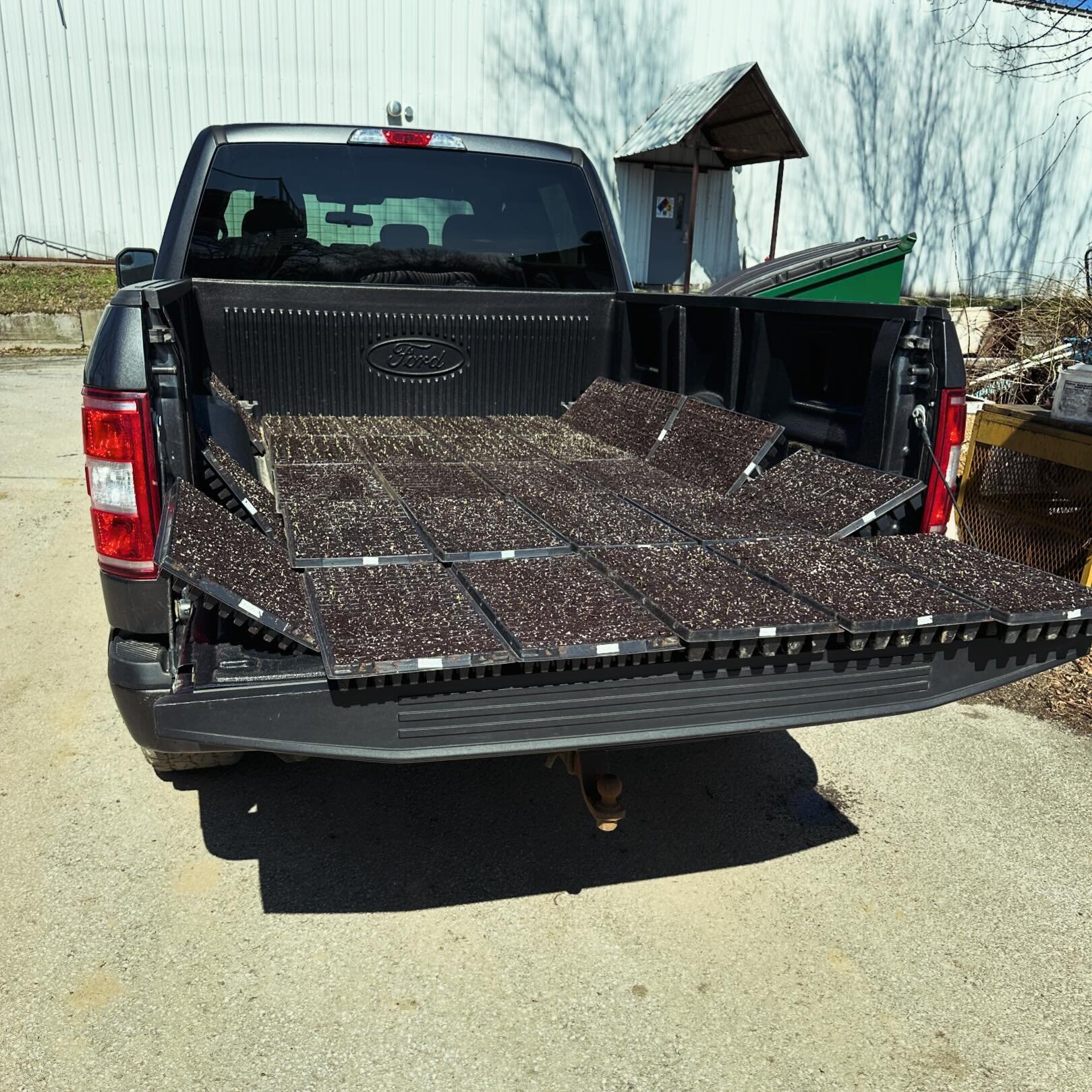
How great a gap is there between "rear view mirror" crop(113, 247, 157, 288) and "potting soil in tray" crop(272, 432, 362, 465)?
1006 millimetres

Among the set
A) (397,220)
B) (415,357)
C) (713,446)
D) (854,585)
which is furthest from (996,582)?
(397,220)

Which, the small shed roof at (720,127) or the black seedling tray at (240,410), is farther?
the small shed roof at (720,127)

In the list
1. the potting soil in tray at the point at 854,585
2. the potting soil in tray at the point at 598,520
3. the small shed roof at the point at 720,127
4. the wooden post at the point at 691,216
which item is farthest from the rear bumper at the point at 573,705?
the small shed roof at the point at 720,127

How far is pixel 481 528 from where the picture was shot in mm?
2943

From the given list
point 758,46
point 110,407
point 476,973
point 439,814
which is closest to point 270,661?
point 110,407

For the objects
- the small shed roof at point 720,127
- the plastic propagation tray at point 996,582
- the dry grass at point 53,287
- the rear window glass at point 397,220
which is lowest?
the dry grass at point 53,287

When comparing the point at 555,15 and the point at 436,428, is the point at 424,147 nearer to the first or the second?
the point at 436,428

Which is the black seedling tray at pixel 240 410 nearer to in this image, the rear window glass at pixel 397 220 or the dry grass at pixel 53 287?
the rear window glass at pixel 397 220

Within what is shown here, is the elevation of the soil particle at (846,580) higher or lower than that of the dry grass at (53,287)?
higher

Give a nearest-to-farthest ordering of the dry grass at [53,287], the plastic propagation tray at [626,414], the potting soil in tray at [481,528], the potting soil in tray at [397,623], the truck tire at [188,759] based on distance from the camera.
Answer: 1. the potting soil in tray at [397,623]
2. the potting soil in tray at [481,528]
3. the truck tire at [188,759]
4. the plastic propagation tray at [626,414]
5. the dry grass at [53,287]

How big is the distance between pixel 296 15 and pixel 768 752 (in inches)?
591

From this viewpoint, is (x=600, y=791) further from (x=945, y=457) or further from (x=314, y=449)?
(x=314, y=449)

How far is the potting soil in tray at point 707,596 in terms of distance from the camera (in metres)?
2.18

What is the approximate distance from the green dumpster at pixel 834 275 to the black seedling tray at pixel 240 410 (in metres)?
4.51
